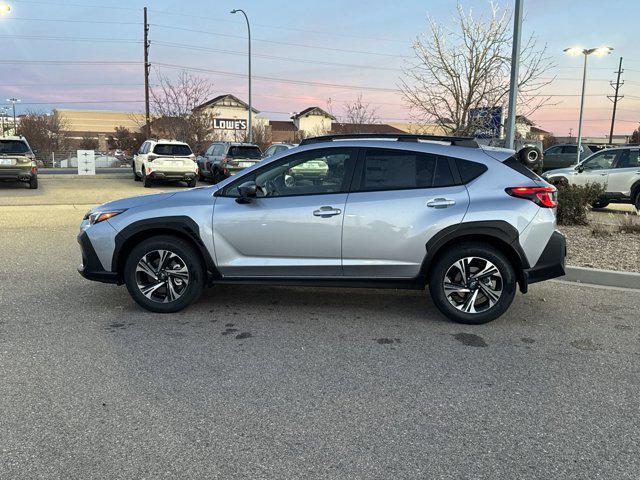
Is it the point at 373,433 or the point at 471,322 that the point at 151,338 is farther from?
the point at 471,322

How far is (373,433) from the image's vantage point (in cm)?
312

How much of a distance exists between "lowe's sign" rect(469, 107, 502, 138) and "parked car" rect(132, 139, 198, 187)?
35.3 ft

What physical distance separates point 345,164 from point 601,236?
5.79m

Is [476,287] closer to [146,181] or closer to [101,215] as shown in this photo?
[101,215]

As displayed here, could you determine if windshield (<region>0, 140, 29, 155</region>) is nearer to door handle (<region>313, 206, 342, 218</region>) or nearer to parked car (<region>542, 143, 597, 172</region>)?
door handle (<region>313, 206, 342, 218</region>)

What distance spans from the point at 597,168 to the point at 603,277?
26.7 feet

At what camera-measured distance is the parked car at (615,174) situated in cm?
1305

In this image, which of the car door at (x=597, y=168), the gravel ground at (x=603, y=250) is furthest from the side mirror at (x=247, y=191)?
the car door at (x=597, y=168)

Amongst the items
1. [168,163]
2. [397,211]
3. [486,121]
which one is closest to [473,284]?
[397,211]

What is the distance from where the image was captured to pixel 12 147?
1725 centimetres

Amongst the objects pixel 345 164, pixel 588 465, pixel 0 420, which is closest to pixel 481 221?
pixel 345 164

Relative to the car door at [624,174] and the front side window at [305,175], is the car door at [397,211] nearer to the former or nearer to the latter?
the front side window at [305,175]

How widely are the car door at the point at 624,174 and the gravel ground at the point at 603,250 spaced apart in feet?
14.8

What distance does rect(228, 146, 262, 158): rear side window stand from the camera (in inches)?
774
